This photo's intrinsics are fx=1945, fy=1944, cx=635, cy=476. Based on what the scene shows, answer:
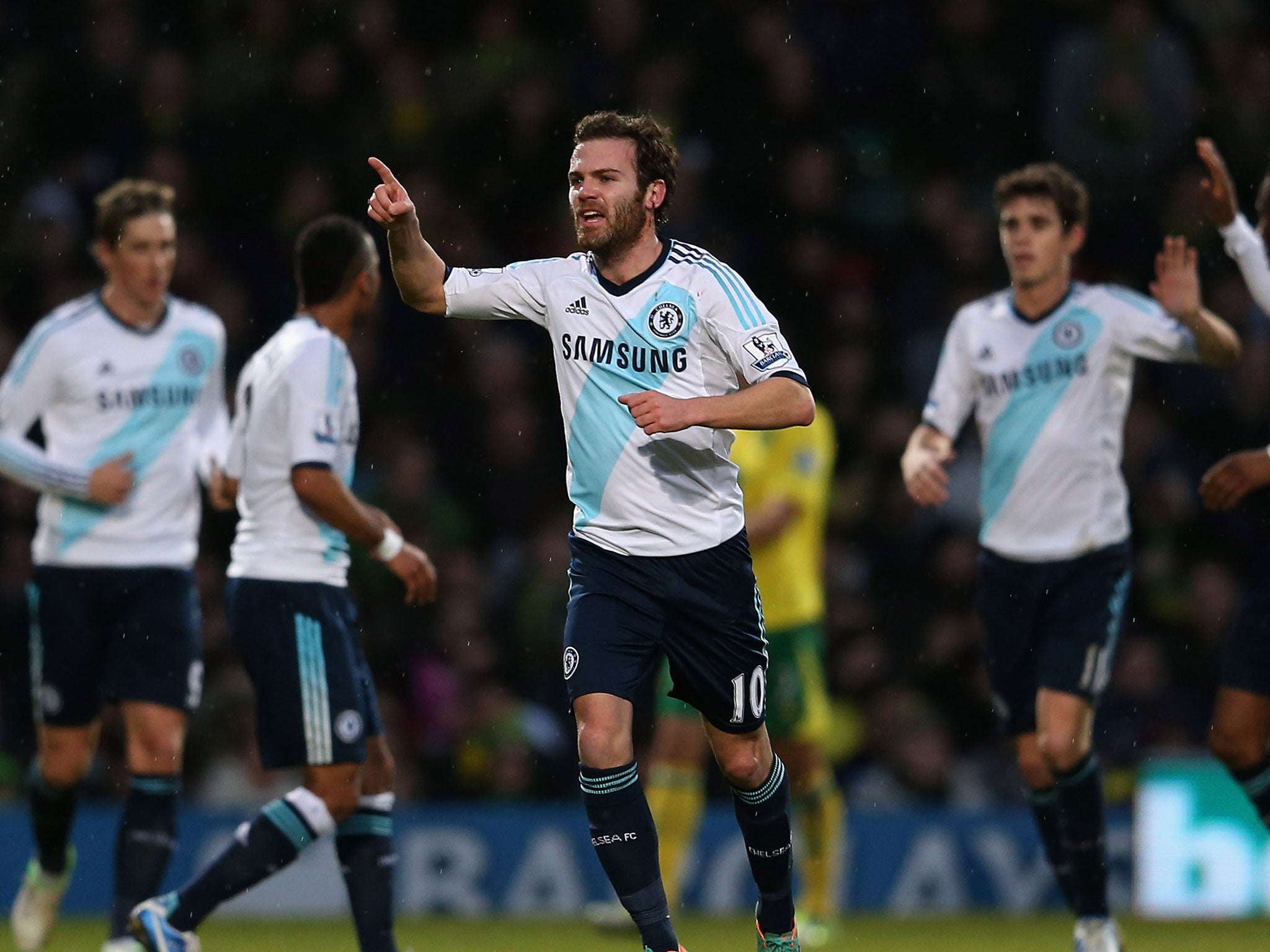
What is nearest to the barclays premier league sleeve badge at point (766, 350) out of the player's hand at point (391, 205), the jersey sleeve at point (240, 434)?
the player's hand at point (391, 205)

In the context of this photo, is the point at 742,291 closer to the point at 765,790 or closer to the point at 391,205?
the point at 391,205

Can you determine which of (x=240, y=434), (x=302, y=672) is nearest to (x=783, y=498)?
(x=240, y=434)

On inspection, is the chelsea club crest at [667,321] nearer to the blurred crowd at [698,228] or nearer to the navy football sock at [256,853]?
the navy football sock at [256,853]

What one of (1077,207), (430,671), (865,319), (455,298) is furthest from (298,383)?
(865,319)

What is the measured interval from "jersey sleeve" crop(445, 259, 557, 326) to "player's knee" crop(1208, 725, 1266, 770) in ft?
10.0

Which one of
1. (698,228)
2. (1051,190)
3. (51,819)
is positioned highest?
(698,228)

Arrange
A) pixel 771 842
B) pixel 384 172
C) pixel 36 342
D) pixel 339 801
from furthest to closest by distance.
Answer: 1. pixel 36 342
2. pixel 339 801
3. pixel 771 842
4. pixel 384 172

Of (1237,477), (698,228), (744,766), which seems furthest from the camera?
(698,228)

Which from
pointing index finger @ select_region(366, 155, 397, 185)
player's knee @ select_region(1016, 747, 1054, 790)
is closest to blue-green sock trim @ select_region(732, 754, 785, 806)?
player's knee @ select_region(1016, 747, 1054, 790)

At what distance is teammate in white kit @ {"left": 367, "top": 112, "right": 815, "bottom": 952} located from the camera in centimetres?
565

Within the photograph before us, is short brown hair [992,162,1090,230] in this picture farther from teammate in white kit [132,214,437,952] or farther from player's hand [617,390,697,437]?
player's hand [617,390,697,437]

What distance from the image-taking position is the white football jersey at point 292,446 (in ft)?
21.1

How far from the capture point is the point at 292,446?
6445 millimetres

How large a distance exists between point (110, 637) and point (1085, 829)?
379cm
